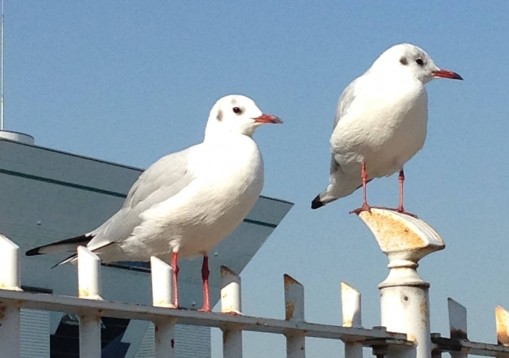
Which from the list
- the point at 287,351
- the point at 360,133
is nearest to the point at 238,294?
the point at 287,351

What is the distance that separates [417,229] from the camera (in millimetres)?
3947

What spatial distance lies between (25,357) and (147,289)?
286 cm

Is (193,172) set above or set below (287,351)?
above

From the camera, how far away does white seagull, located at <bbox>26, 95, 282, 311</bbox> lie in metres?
4.00

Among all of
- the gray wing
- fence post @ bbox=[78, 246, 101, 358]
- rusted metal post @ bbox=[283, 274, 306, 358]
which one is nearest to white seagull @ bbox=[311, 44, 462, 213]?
the gray wing

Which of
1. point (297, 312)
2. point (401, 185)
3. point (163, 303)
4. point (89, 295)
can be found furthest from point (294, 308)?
point (401, 185)

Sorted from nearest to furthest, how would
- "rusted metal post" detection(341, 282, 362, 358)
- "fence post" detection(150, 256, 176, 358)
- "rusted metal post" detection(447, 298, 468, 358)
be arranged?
1. "fence post" detection(150, 256, 176, 358)
2. "rusted metal post" detection(341, 282, 362, 358)
3. "rusted metal post" detection(447, 298, 468, 358)

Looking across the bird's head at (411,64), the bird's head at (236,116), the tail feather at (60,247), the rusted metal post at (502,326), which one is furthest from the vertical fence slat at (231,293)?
the bird's head at (411,64)

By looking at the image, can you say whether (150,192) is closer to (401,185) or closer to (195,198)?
(195,198)

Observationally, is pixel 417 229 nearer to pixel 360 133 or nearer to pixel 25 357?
pixel 360 133

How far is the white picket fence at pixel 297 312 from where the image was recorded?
9.07 ft

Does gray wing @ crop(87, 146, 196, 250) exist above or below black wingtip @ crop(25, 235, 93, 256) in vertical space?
above

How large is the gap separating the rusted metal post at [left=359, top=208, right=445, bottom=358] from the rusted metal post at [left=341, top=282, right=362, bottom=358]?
0.25 metres

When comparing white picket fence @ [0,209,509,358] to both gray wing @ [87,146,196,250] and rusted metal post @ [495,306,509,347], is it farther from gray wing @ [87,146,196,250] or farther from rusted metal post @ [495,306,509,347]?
gray wing @ [87,146,196,250]
